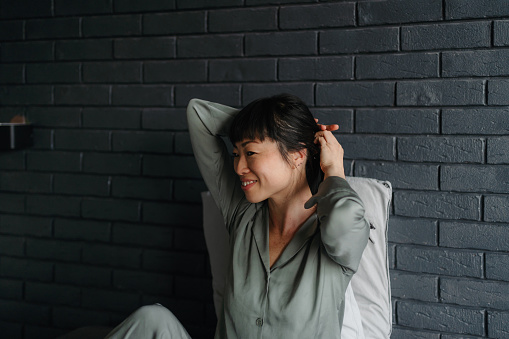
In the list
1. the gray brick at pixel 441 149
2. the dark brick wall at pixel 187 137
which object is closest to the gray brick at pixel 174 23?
the dark brick wall at pixel 187 137

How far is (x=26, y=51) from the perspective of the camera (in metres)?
2.47

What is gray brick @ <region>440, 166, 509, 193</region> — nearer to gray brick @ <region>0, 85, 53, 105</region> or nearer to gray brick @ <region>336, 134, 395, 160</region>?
gray brick @ <region>336, 134, 395, 160</region>

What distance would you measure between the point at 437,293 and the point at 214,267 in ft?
3.07

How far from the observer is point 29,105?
2.47 m

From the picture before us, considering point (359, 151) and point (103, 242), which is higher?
point (359, 151)

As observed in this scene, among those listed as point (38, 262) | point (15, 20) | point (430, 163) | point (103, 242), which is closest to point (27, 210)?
point (38, 262)

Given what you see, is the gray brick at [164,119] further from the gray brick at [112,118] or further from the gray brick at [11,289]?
the gray brick at [11,289]

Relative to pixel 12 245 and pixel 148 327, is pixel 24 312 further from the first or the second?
pixel 148 327

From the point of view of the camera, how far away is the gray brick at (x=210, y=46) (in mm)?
2123

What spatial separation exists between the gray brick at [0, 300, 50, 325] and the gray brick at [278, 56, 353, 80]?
1.81 m

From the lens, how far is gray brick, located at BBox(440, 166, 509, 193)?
178 centimetres

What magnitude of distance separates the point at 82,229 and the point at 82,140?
0.47 metres

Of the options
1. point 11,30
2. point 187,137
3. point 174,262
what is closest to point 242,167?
point 187,137

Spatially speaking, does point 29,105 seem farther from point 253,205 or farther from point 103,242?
point 253,205
